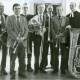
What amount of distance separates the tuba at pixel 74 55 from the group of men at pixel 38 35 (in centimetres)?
5

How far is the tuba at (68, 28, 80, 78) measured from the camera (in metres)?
3.75

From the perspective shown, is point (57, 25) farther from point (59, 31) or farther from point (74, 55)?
point (74, 55)

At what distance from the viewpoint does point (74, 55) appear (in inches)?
150

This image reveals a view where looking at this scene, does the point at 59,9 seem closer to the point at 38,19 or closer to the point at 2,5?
the point at 38,19

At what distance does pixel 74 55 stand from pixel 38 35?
52 centimetres

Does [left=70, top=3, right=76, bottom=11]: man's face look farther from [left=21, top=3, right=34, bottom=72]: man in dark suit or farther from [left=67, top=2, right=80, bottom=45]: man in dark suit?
[left=21, top=3, right=34, bottom=72]: man in dark suit

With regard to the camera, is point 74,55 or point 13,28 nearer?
point 13,28

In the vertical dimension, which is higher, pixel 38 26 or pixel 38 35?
pixel 38 26

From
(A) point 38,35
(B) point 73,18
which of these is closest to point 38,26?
(A) point 38,35

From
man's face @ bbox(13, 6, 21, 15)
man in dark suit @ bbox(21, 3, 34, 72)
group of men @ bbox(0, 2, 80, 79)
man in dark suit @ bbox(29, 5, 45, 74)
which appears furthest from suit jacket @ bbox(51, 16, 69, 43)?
man's face @ bbox(13, 6, 21, 15)

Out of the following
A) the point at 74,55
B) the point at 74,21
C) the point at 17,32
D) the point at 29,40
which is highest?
the point at 74,21

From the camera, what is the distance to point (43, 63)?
12.5 feet

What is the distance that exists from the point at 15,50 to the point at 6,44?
0.43ft

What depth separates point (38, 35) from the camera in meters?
3.74
